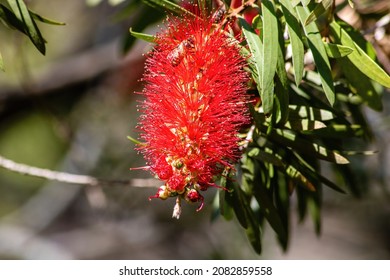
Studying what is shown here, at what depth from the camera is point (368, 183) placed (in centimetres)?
282

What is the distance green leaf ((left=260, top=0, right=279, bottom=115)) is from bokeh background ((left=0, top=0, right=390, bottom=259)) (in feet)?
3.61

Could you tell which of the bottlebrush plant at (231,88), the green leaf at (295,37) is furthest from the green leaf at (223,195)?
the green leaf at (295,37)

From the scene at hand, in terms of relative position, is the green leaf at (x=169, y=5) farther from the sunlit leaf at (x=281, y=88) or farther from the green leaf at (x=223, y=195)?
the green leaf at (x=223, y=195)

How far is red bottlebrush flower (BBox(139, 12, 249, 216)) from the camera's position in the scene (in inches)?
52.9

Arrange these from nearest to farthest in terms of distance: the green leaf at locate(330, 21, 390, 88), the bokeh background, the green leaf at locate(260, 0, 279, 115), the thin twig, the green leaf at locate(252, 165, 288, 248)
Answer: the green leaf at locate(260, 0, 279, 115), the green leaf at locate(330, 21, 390, 88), the green leaf at locate(252, 165, 288, 248), the thin twig, the bokeh background

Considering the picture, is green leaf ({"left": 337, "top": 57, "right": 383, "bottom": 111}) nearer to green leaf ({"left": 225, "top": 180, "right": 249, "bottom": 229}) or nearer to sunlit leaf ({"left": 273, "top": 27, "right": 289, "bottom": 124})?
sunlit leaf ({"left": 273, "top": 27, "right": 289, "bottom": 124})

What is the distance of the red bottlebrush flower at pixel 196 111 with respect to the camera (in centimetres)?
134

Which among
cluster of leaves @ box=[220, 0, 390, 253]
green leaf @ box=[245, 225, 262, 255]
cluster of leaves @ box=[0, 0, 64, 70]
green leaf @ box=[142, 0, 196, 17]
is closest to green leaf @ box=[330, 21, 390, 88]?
cluster of leaves @ box=[220, 0, 390, 253]

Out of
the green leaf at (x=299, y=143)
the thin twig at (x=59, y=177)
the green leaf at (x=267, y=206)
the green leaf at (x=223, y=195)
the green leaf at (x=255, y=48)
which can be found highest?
the green leaf at (x=255, y=48)

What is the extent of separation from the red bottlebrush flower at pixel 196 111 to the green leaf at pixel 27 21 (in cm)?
25

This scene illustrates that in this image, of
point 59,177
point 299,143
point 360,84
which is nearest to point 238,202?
point 299,143

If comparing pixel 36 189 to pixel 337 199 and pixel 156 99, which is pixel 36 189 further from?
pixel 156 99

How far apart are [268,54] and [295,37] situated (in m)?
0.08
